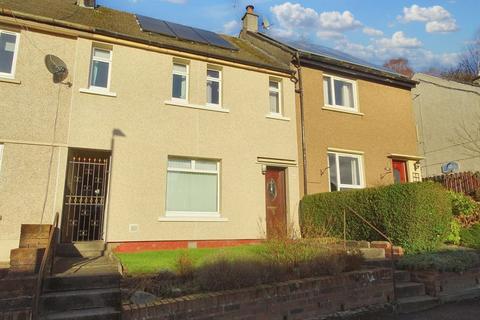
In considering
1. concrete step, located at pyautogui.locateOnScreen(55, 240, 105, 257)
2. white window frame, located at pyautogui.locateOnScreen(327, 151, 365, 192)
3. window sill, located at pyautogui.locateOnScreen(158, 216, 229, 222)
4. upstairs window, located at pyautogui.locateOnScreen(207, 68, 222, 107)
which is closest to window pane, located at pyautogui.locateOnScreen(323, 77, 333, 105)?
white window frame, located at pyautogui.locateOnScreen(327, 151, 365, 192)

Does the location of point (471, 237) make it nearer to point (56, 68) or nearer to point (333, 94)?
point (333, 94)

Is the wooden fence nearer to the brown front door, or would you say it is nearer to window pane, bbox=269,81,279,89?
the brown front door

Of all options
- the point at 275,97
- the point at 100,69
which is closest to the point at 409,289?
the point at 275,97

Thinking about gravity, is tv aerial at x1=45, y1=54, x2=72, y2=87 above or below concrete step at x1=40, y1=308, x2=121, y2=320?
above

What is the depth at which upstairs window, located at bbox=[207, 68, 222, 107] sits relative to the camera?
11.4 meters

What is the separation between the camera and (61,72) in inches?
367

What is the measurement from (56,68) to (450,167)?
18398 mm

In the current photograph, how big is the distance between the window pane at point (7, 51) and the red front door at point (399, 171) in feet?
41.1

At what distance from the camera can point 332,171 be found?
1247cm

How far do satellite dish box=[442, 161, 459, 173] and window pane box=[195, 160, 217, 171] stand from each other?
14.1 m

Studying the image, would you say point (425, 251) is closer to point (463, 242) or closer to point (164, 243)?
point (463, 242)

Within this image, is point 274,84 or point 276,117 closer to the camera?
point 276,117

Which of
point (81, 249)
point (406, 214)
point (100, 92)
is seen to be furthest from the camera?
point (100, 92)

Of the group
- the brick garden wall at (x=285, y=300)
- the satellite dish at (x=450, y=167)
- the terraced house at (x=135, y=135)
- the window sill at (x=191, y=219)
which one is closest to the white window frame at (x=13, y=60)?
the terraced house at (x=135, y=135)
